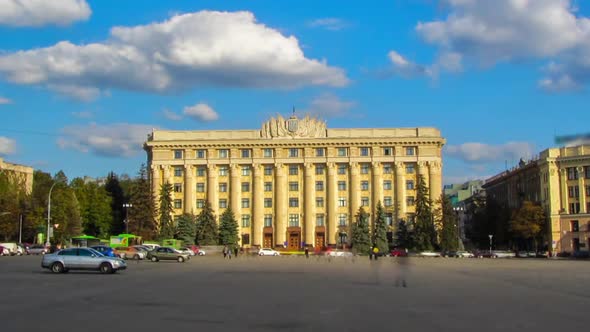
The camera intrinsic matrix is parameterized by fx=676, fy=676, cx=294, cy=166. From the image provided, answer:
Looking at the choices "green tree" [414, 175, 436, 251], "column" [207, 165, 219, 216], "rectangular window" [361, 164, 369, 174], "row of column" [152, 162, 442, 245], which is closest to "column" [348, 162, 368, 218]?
"row of column" [152, 162, 442, 245]

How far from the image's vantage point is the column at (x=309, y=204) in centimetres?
11100

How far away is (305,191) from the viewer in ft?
369

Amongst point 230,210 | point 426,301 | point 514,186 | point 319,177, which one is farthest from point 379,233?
point 426,301

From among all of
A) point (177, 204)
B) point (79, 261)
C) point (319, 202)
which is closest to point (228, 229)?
point (177, 204)

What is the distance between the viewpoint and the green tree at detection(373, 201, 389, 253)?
338ft

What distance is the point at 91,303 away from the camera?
18406mm

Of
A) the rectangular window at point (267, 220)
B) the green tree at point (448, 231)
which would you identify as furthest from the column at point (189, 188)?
the green tree at point (448, 231)

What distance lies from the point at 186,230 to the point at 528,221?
165 ft

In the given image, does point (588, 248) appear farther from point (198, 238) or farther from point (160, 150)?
point (160, 150)

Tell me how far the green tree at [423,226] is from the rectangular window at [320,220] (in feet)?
57.0

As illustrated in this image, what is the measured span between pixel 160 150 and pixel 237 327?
337ft

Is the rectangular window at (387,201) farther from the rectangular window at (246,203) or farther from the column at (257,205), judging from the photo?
the rectangular window at (246,203)

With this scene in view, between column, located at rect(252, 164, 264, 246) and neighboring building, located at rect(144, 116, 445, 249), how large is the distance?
17 centimetres

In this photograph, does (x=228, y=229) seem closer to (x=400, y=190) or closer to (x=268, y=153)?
(x=268, y=153)
